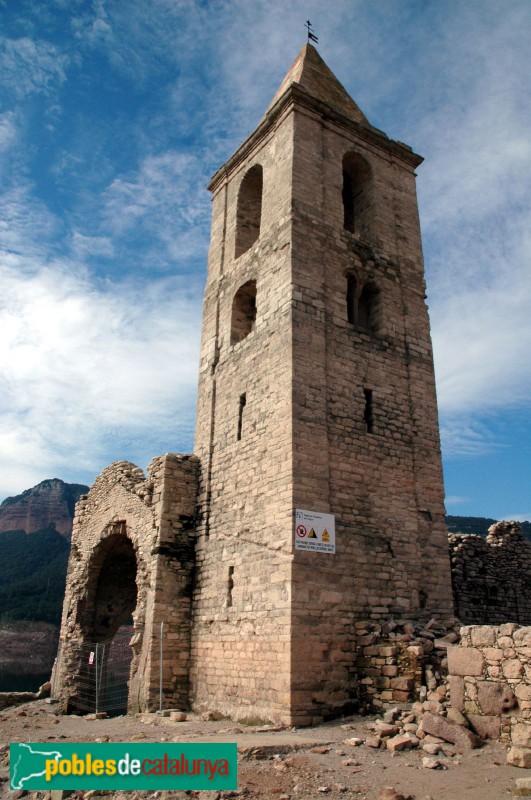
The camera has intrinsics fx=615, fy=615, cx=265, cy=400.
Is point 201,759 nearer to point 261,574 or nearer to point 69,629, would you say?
point 261,574

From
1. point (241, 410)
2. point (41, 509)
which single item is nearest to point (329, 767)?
point (241, 410)

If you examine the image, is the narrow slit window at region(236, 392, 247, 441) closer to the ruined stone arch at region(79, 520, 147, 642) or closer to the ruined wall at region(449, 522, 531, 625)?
the ruined stone arch at region(79, 520, 147, 642)

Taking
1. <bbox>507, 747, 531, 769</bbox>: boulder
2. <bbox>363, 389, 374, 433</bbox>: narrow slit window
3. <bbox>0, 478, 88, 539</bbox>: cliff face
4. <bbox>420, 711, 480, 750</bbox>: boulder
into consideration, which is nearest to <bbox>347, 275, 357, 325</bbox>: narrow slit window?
<bbox>363, 389, 374, 433</bbox>: narrow slit window

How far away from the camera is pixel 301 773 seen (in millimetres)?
5934

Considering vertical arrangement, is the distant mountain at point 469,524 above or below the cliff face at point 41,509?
below

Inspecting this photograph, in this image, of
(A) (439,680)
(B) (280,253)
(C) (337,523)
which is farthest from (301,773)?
(B) (280,253)

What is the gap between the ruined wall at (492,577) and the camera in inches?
523

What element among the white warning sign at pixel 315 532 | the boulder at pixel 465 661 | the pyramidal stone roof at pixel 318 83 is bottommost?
the boulder at pixel 465 661

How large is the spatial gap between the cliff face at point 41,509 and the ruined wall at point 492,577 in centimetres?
7888

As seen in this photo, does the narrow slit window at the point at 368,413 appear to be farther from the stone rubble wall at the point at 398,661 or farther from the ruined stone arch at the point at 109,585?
the ruined stone arch at the point at 109,585

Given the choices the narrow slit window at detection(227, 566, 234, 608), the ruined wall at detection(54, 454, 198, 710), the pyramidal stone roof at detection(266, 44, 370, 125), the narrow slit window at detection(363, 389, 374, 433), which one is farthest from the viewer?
the pyramidal stone roof at detection(266, 44, 370, 125)

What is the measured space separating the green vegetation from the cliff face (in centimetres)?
209

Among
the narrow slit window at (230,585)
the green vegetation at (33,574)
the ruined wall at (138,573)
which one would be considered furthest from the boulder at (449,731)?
the green vegetation at (33,574)

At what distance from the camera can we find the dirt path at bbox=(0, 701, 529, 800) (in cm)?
543
